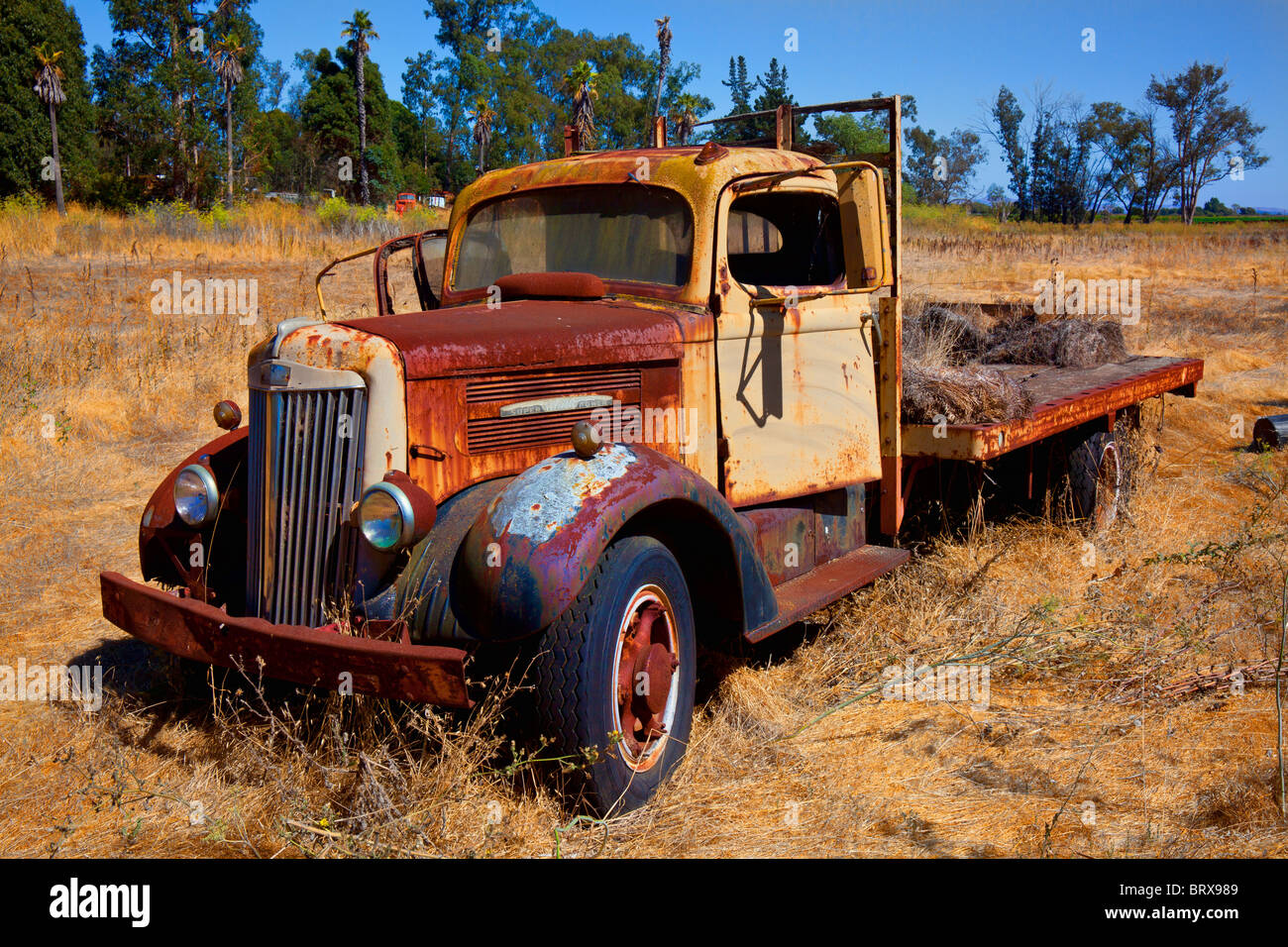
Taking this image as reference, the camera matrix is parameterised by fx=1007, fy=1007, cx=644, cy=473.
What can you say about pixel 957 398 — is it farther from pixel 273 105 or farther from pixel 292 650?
pixel 273 105

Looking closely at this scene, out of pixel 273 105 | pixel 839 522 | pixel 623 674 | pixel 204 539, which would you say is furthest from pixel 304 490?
pixel 273 105

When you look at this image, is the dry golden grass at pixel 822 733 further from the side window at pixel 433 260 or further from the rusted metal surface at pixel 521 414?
the side window at pixel 433 260

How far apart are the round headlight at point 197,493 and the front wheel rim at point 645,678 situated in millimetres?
1618

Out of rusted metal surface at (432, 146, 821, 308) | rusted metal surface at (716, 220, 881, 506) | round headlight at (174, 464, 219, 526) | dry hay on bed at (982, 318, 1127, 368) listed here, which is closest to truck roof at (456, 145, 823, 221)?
rusted metal surface at (432, 146, 821, 308)

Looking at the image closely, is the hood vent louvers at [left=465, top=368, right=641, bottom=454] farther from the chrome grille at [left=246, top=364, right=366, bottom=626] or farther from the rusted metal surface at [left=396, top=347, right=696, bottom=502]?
the chrome grille at [left=246, top=364, right=366, bottom=626]

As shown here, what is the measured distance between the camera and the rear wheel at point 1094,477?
6066 mm

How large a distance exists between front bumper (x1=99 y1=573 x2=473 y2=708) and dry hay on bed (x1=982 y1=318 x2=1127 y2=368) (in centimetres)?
579

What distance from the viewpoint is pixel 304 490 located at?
10.3 feet

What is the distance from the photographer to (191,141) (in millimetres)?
28203

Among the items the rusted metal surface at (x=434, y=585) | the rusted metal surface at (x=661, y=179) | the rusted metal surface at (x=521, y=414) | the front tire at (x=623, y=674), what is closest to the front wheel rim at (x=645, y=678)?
the front tire at (x=623, y=674)

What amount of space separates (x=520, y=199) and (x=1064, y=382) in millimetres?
3812

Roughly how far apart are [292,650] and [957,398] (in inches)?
131

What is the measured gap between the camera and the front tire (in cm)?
291

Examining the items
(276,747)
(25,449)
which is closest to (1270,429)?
(276,747)
